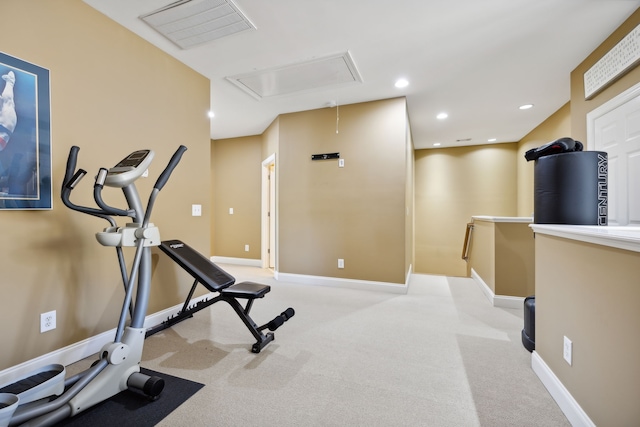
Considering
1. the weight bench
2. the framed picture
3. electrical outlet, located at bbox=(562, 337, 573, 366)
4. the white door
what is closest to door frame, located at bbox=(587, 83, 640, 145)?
the white door

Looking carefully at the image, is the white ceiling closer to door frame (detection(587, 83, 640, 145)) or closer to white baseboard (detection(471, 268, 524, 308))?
door frame (detection(587, 83, 640, 145))

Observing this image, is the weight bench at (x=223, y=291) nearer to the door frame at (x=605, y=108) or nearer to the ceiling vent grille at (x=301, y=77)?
the ceiling vent grille at (x=301, y=77)

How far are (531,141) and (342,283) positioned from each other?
4727 millimetres

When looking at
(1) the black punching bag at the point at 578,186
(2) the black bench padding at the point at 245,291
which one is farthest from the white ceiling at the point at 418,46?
(2) the black bench padding at the point at 245,291

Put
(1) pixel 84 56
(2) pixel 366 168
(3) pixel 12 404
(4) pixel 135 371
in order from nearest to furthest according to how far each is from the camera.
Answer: (3) pixel 12 404 < (4) pixel 135 371 < (1) pixel 84 56 < (2) pixel 366 168

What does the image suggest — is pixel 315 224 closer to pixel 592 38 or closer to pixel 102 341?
pixel 102 341

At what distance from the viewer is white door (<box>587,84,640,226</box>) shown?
2.30 meters

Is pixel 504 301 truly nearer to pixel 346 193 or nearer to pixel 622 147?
pixel 622 147

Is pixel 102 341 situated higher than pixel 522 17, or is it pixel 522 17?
pixel 522 17

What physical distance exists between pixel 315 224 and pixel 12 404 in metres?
3.30

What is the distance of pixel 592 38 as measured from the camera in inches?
99.1

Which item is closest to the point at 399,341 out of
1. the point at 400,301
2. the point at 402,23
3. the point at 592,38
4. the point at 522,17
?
the point at 400,301

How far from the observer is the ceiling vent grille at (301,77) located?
2898mm

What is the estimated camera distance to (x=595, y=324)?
125cm
